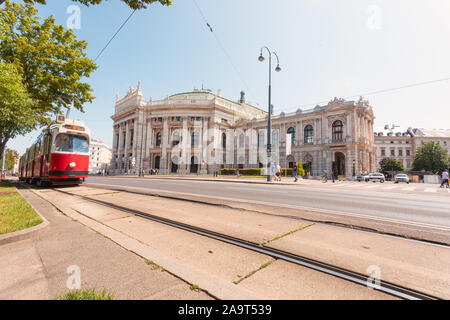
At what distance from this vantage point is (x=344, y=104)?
34.8 meters

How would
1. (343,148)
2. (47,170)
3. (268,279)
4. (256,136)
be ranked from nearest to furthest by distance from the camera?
(268,279) → (47,170) → (343,148) → (256,136)

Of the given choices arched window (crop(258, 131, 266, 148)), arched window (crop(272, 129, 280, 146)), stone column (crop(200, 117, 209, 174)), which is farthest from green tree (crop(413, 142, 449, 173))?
stone column (crop(200, 117, 209, 174))

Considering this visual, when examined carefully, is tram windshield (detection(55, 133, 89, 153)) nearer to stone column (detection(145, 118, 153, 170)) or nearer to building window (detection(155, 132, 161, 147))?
stone column (detection(145, 118, 153, 170))

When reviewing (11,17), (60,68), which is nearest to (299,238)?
(60,68)

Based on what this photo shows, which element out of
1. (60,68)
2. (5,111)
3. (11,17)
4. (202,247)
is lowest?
(202,247)

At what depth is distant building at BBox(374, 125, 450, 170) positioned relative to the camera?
63388 mm

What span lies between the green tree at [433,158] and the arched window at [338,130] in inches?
1135

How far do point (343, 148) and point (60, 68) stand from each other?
126ft

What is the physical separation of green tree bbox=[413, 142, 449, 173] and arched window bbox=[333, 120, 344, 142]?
28821mm

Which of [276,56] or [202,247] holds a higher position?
[276,56]

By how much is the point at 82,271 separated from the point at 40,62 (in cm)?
1472

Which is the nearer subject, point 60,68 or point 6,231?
point 6,231

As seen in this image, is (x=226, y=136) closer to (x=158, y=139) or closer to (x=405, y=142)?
(x=158, y=139)
